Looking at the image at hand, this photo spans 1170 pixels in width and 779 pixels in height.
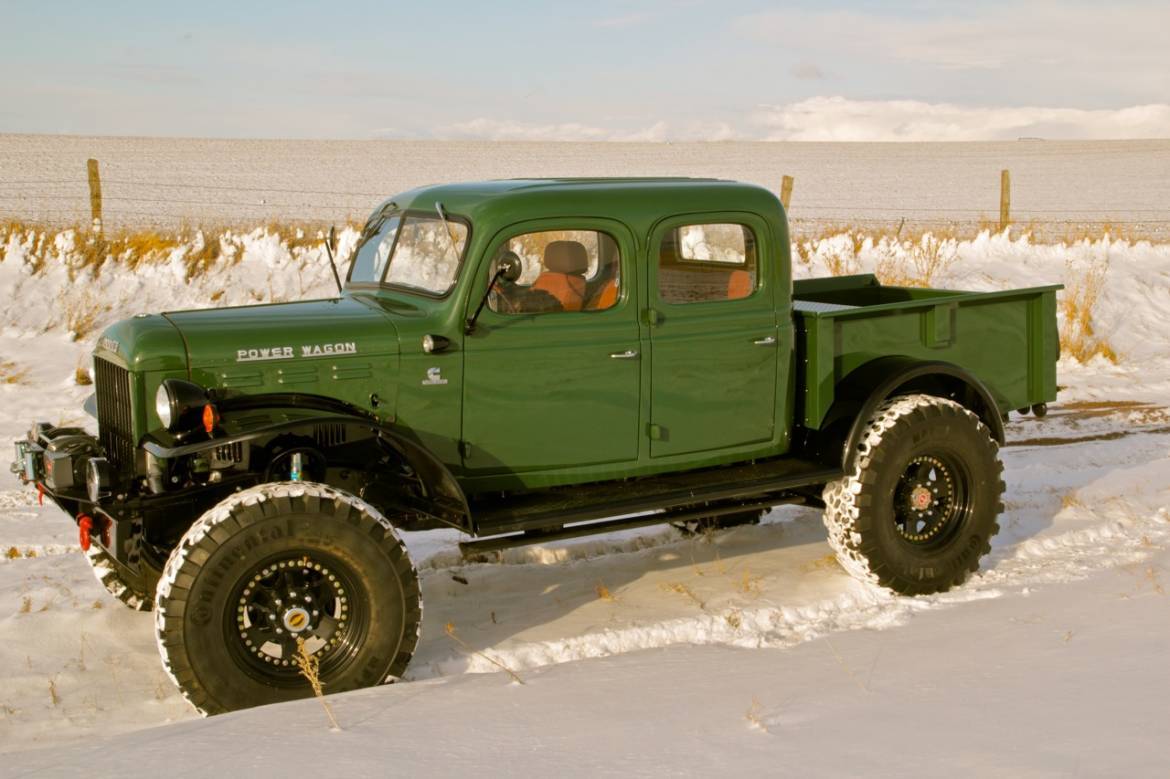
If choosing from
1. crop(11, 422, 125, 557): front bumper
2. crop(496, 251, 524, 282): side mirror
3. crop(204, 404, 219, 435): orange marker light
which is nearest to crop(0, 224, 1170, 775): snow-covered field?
crop(11, 422, 125, 557): front bumper

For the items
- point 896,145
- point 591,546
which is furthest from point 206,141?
point 591,546

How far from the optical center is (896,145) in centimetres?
6625

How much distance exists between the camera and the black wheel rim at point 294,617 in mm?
5020

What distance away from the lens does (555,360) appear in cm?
584

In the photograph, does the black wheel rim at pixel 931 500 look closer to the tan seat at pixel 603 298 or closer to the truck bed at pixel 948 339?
the truck bed at pixel 948 339

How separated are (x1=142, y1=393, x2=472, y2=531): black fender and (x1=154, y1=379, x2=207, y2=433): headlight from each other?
9 centimetres

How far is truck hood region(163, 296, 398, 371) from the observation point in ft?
17.6

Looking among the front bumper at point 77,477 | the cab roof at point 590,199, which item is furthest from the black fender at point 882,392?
the front bumper at point 77,477

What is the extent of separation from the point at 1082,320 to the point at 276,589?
1201cm

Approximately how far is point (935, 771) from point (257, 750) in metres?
2.30

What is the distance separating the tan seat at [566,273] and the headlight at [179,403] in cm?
171

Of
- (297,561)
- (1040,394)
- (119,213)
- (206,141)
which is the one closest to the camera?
(297,561)

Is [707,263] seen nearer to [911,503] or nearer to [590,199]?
[590,199]

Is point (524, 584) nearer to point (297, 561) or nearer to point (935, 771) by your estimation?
point (297, 561)
